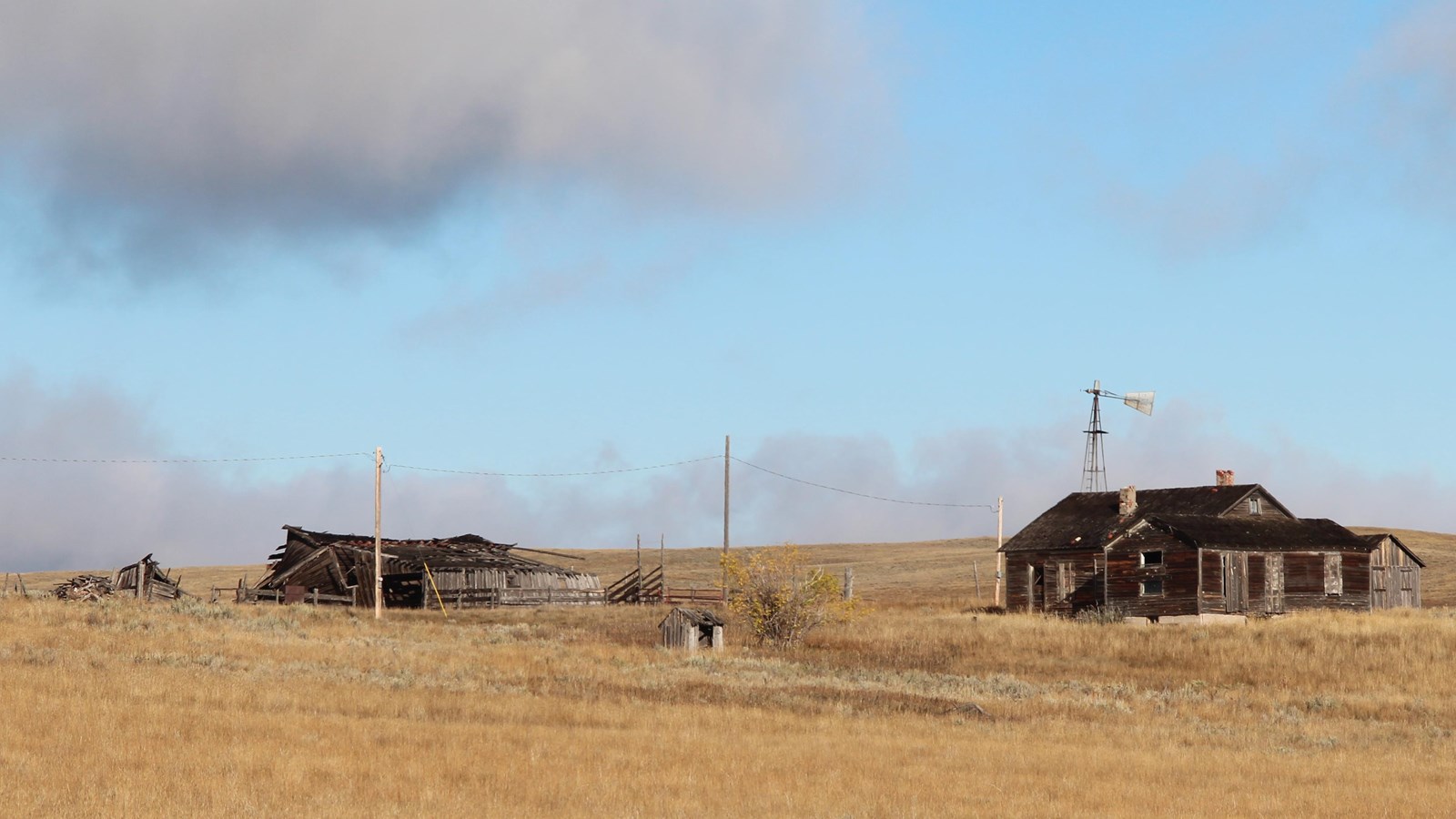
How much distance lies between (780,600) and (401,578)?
28.6 metres

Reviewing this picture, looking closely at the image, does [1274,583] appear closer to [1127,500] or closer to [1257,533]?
[1257,533]

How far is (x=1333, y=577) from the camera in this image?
2272 inches

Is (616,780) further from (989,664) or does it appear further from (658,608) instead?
(658,608)

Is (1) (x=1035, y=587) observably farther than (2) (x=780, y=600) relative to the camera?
Yes

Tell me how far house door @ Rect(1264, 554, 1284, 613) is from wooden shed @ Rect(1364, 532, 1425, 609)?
469 cm

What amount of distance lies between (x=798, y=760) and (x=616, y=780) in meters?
3.35

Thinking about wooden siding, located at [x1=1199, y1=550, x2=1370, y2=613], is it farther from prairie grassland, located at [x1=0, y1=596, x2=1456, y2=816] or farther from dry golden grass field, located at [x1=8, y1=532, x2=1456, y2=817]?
A: prairie grassland, located at [x1=0, y1=596, x2=1456, y2=816]

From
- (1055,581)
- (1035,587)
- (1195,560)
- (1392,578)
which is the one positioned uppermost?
(1195,560)

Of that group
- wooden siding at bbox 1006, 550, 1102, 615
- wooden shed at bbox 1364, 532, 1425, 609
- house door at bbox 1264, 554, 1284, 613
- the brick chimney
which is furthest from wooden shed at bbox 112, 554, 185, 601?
wooden shed at bbox 1364, 532, 1425, 609

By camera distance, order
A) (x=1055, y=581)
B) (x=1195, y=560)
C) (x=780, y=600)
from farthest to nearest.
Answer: (x=1055, y=581) < (x=1195, y=560) < (x=780, y=600)

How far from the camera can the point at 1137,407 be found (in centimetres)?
7031

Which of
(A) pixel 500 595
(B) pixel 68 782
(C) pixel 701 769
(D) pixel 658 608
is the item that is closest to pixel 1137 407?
(D) pixel 658 608

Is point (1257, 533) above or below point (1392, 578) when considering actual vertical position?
above

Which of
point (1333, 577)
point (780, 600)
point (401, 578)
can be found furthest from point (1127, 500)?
point (401, 578)
